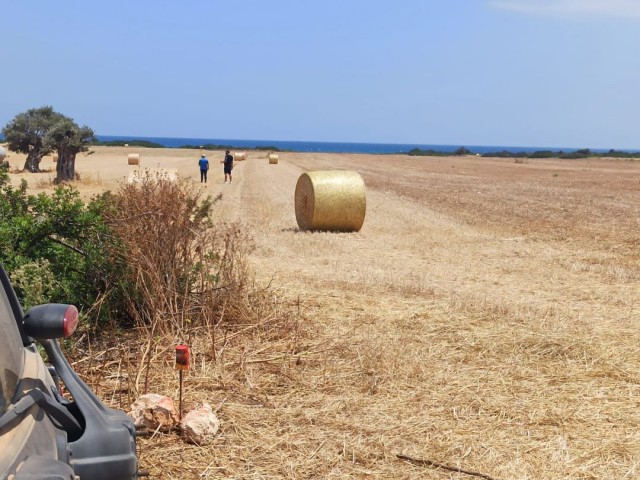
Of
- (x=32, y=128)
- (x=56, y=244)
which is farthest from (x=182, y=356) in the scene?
(x=32, y=128)

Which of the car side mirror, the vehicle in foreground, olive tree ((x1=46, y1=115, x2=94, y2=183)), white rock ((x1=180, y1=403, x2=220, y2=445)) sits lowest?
white rock ((x1=180, y1=403, x2=220, y2=445))

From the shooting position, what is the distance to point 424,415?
17.6ft

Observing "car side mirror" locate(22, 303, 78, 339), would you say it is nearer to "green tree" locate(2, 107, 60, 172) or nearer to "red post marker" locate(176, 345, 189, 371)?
"red post marker" locate(176, 345, 189, 371)

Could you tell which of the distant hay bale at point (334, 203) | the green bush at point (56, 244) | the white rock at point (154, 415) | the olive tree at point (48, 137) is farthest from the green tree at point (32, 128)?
the white rock at point (154, 415)

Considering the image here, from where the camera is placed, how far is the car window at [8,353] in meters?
2.41

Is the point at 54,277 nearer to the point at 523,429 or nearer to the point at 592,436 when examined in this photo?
the point at 523,429

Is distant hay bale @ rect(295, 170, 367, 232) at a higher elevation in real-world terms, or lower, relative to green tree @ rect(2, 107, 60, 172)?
lower

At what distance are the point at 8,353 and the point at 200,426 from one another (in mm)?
2510

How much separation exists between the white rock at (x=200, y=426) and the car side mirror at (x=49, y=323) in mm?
2123

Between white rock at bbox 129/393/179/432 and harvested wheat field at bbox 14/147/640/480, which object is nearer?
harvested wheat field at bbox 14/147/640/480

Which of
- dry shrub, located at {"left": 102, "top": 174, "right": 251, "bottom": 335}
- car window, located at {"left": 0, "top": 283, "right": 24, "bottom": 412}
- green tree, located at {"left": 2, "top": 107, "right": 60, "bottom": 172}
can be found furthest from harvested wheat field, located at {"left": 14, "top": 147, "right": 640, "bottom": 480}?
green tree, located at {"left": 2, "top": 107, "right": 60, "bottom": 172}

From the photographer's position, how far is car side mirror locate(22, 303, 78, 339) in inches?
112

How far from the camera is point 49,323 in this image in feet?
9.39

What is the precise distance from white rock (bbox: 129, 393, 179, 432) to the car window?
2.26 meters
